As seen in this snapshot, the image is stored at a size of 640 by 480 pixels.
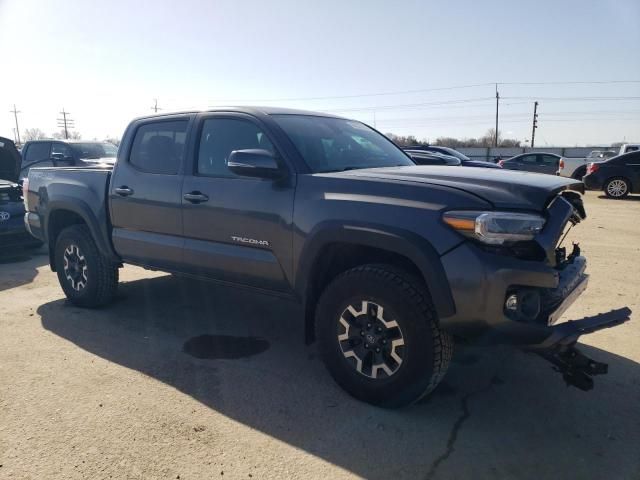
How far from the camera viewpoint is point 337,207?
3.20 metres

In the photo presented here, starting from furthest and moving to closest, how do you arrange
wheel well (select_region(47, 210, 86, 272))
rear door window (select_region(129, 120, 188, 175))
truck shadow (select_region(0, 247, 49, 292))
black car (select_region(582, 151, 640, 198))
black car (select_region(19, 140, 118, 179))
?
1. black car (select_region(582, 151, 640, 198))
2. black car (select_region(19, 140, 118, 179))
3. truck shadow (select_region(0, 247, 49, 292))
4. wheel well (select_region(47, 210, 86, 272))
5. rear door window (select_region(129, 120, 188, 175))

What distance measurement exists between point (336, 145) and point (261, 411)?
207 cm

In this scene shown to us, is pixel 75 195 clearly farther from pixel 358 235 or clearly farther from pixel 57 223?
pixel 358 235

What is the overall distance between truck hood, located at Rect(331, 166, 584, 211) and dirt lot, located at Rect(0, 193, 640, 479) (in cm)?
134

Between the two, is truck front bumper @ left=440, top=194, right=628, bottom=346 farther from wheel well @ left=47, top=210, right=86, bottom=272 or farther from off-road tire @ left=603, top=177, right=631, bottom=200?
off-road tire @ left=603, top=177, right=631, bottom=200

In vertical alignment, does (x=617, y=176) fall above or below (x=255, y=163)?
below

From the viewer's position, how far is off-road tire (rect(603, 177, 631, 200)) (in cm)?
1562

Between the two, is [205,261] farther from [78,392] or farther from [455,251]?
[455,251]

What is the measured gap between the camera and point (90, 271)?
5.04 metres

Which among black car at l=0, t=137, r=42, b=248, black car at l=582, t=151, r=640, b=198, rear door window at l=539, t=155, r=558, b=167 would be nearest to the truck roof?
black car at l=0, t=137, r=42, b=248

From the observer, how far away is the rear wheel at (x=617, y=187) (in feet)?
51.3

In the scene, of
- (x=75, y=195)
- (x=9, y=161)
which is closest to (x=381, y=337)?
(x=75, y=195)

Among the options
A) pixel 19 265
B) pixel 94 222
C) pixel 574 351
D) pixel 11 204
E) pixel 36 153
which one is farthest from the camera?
pixel 36 153

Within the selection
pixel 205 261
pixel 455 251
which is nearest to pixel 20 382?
pixel 205 261
